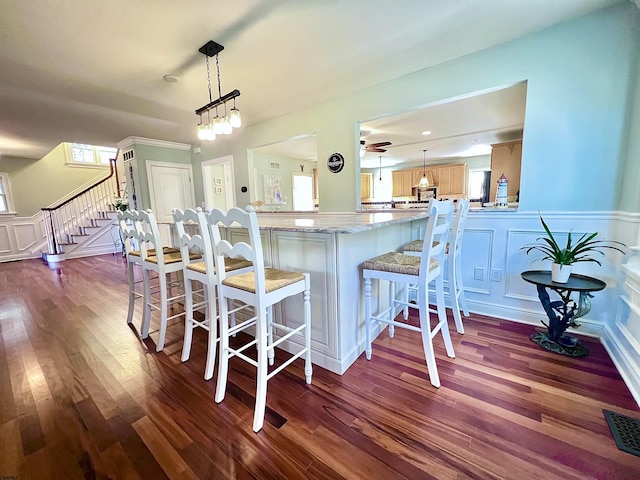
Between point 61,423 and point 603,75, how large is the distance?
157 inches

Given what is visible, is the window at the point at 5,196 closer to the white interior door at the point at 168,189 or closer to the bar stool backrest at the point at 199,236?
the white interior door at the point at 168,189

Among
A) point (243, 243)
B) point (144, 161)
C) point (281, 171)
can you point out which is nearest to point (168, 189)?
point (144, 161)

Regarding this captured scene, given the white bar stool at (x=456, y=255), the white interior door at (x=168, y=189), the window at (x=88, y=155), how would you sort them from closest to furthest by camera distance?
the white bar stool at (x=456, y=255) < the white interior door at (x=168, y=189) < the window at (x=88, y=155)

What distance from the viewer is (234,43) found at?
7.02 feet

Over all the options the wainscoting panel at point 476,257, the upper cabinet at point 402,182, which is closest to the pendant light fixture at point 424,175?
the upper cabinet at point 402,182

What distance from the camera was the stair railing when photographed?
5945mm

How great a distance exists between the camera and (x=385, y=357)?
190cm

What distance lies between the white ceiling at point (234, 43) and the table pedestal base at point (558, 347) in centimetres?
235

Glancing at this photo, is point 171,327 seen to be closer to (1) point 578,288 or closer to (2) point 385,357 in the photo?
(2) point 385,357

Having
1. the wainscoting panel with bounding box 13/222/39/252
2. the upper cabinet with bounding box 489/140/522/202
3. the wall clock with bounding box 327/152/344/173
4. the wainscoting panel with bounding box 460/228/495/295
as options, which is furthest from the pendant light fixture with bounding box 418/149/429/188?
the wainscoting panel with bounding box 13/222/39/252

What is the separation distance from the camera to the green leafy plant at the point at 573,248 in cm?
184

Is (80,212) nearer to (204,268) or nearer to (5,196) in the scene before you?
(5,196)

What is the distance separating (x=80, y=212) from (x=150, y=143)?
3.58 metres

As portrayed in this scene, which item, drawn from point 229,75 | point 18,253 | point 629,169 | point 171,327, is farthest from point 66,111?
point 629,169
